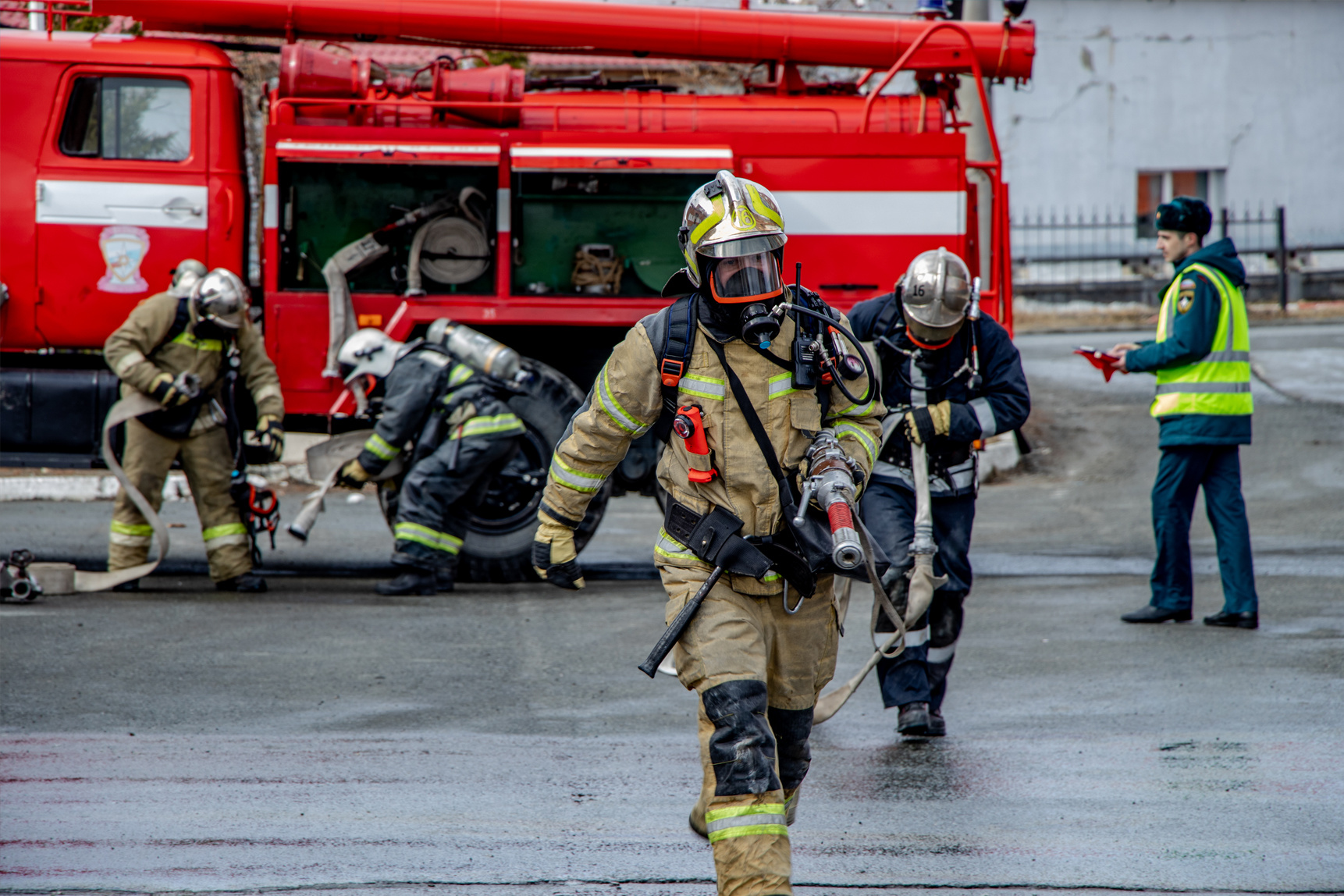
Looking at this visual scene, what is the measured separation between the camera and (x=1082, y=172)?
2031 cm

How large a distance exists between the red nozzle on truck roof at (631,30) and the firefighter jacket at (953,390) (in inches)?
134

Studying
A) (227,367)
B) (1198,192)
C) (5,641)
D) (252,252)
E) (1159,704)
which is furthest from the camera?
(1198,192)

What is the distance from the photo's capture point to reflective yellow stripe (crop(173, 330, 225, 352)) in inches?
296

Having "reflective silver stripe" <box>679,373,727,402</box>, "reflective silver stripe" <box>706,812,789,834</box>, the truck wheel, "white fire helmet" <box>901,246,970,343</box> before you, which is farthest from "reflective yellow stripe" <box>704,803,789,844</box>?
the truck wheel

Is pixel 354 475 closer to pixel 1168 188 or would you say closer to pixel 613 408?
pixel 613 408

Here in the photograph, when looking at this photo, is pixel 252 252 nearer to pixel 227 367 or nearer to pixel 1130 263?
pixel 227 367

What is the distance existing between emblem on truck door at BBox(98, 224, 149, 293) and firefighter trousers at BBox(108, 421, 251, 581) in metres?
0.88

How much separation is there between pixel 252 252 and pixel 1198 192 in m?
15.6

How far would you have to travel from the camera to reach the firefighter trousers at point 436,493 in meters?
7.51

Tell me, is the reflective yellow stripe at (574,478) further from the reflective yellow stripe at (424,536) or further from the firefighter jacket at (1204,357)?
the reflective yellow stripe at (424,536)

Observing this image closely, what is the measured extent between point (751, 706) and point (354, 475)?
14.5 feet

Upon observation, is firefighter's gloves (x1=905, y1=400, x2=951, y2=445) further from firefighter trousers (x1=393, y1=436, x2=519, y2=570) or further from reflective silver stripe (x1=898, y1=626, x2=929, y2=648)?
firefighter trousers (x1=393, y1=436, x2=519, y2=570)

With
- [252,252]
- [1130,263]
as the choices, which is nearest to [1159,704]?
[252,252]

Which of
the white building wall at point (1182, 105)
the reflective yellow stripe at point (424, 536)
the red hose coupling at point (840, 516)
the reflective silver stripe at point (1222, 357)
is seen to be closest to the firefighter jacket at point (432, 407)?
the reflective yellow stripe at point (424, 536)
